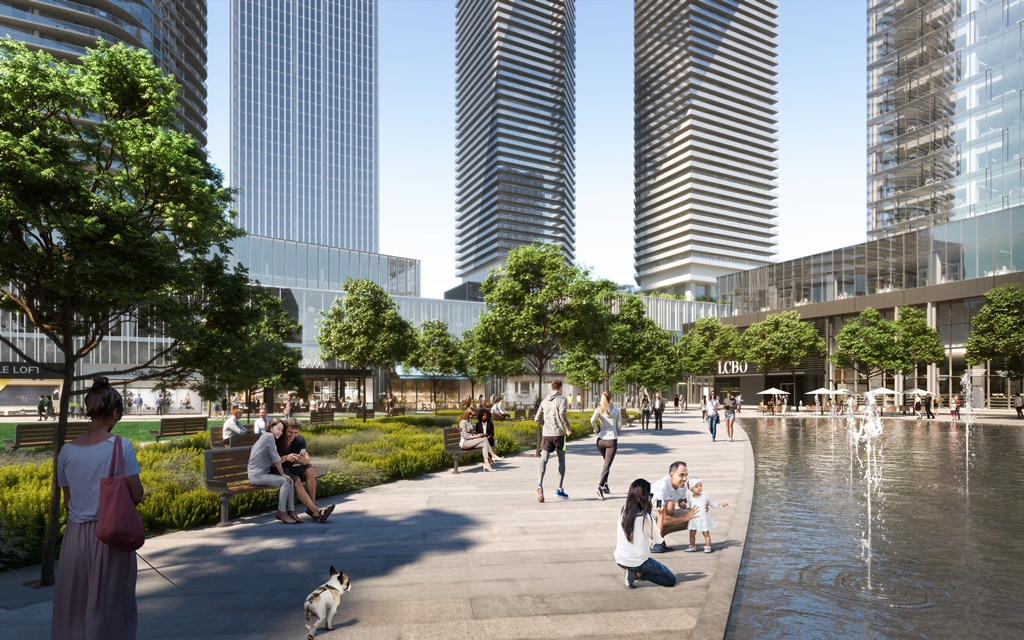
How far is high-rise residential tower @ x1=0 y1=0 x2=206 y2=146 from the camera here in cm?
6091

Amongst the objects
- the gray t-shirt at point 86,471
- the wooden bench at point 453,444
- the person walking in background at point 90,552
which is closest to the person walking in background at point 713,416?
the wooden bench at point 453,444

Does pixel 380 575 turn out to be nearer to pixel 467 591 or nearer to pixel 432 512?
pixel 467 591

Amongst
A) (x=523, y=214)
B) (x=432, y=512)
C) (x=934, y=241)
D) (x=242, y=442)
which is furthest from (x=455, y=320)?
(x=523, y=214)

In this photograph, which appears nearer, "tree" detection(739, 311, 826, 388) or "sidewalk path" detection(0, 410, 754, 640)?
"sidewalk path" detection(0, 410, 754, 640)

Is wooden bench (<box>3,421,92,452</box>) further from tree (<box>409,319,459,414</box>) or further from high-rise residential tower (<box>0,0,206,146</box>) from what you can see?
high-rise residential tower (<box>0,0,206,146</box>)

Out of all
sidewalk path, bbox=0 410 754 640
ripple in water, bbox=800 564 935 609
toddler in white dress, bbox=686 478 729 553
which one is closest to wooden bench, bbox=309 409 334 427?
sidewalk path, bbox=0 410 754 640

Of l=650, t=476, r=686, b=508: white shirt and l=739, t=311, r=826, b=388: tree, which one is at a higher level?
l=739, t=311, r=826, b=388: tree

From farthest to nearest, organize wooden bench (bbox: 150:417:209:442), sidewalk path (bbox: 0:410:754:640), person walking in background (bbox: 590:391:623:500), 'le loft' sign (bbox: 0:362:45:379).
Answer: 'le loft' sign (bbox: 0:362:45:379) < wooden bench (bbox: 150:417:209:442) < person walking in background (bbox: 590:391:623:500) < sidewalk path (bbox: 0:410:754:640)

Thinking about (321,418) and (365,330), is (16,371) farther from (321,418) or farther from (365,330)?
(365,330)

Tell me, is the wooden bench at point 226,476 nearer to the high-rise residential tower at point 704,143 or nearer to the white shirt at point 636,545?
the white shirt at point 636,545

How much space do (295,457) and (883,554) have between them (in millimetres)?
7913

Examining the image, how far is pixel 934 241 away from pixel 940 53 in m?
25.9

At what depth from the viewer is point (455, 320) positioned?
69062 millimetres

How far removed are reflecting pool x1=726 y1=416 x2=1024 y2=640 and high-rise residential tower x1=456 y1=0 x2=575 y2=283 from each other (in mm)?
139229
